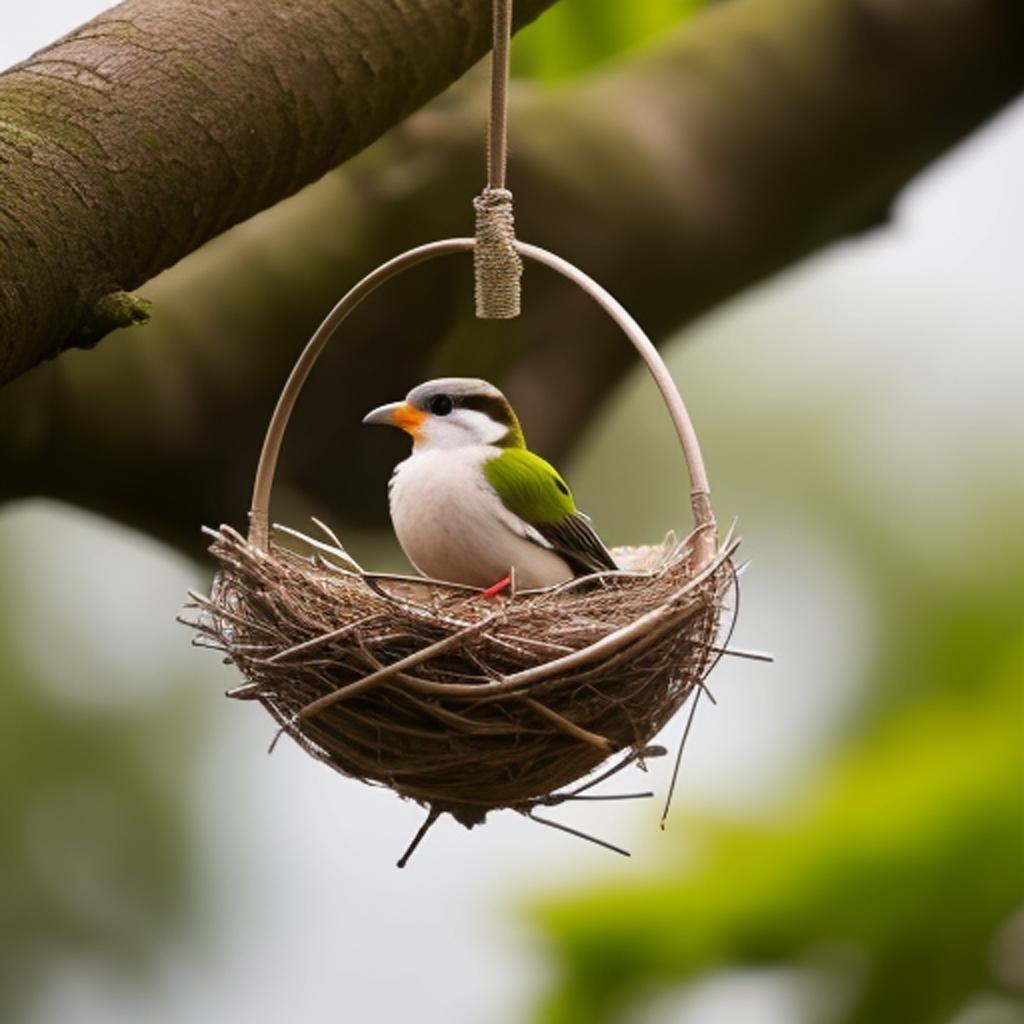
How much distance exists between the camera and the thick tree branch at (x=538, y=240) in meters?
2.24

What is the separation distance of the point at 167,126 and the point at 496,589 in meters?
0.57

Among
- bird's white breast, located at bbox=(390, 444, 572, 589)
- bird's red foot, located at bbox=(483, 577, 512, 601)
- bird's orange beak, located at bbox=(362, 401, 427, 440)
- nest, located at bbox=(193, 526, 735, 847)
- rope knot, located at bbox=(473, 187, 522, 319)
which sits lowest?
nest, located at bbox=(193, 526, 735, 847)

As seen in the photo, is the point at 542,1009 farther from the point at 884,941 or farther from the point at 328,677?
the point at 328,677

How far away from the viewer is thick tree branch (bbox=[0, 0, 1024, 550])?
2.24 m

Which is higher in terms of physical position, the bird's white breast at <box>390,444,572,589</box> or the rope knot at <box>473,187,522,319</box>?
the rope knot at <box>473,187,522,319</box>

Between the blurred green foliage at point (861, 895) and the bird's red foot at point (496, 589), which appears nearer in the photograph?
the bird's red foot at point (496, 589)

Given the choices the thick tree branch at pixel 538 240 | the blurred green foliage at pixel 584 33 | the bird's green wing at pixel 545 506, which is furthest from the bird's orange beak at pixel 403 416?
the blurred green foliage at pixel 584 33

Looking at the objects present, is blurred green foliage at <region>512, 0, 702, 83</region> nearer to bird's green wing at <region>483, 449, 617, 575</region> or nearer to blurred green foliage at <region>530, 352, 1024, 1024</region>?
bird's green wing at <region>483, 449, 617, 575</region>

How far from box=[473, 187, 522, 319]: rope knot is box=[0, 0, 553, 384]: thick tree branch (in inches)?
9.8

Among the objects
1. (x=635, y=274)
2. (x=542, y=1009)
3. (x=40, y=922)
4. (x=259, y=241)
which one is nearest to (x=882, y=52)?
(x=635, y=274)

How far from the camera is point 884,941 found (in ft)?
10.7

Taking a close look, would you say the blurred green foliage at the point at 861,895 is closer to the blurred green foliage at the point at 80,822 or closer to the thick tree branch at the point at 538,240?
the thick tree branch at the point at 538,240

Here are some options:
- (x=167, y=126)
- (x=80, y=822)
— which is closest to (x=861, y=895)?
(x=167, y=126)

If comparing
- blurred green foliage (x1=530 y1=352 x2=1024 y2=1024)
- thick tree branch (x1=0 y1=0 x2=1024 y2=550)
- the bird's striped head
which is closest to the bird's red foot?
the bird's striped head
